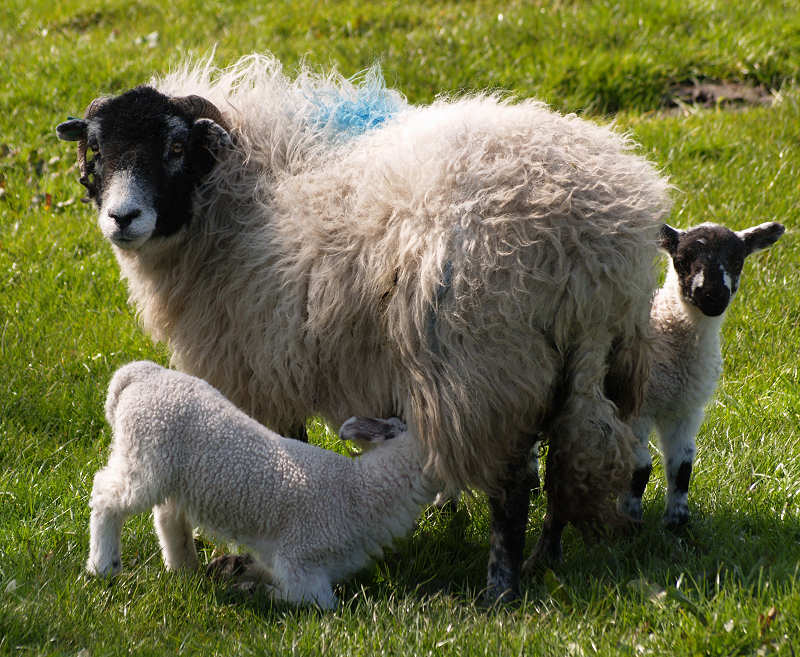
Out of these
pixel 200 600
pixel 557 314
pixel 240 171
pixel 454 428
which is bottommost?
pixel 200 600

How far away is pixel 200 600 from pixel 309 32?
6.41m

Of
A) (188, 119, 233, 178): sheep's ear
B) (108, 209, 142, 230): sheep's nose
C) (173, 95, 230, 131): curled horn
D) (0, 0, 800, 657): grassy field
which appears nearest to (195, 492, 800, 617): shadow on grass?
(0, 0, 800, 657): grassy field

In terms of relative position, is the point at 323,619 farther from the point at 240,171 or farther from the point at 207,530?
the point at 240,171

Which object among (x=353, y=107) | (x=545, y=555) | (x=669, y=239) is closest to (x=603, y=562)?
(x=545, y=555)

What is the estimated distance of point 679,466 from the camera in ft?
13.2

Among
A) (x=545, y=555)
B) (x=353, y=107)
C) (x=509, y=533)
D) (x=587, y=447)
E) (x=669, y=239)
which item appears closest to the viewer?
(x=587, y=447)

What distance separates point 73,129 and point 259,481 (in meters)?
1.66

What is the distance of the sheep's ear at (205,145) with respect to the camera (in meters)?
4.00

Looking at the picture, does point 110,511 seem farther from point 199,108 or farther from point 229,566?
point 199,108

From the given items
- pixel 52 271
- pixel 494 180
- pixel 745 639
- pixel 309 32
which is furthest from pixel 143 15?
pixel 745 639

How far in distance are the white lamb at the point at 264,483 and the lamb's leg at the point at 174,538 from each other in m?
0.18

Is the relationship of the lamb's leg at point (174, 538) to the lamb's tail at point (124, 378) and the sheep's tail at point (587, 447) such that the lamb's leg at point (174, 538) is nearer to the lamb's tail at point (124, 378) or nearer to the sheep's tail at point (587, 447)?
the lamb's tail at point (124, 378)

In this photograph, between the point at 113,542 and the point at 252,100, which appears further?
the point at 252,100

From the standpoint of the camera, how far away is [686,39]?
8.38 metres
